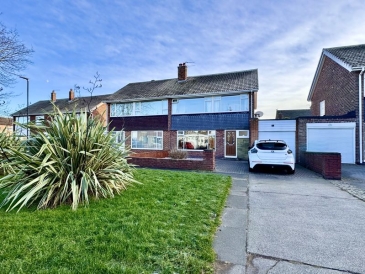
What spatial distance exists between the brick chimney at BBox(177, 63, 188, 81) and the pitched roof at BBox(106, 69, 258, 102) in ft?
1.16

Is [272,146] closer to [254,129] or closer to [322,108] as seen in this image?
[254,129]

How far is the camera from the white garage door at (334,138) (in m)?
12.7

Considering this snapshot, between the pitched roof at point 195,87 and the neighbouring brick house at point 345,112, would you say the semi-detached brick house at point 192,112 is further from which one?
the neighbouring brick house at point 345,112

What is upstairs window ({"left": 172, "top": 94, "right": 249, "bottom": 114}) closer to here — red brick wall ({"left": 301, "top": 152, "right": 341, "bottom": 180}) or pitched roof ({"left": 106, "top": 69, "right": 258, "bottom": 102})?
pitched roof ({"left": 106, "top": 69, "right": 258, "bottom": 102})

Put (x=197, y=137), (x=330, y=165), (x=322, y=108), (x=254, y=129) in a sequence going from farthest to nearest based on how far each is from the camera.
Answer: (x=322, y=108) < (x=197, y=137) < (x=254, y=129) < (x=330, y=165)

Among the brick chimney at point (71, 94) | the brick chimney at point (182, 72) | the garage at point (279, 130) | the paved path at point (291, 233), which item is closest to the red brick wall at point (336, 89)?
the garage at point (279, 130)

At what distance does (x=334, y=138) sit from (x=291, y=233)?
12399mm

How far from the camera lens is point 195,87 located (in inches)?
691

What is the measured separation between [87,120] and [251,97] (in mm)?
12626

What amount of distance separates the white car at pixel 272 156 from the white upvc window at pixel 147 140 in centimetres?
1029

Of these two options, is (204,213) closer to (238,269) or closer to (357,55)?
(238,269)

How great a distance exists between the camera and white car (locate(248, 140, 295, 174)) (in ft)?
28.7

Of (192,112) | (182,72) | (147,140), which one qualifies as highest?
(182,72)

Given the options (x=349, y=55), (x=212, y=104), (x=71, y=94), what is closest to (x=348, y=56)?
(x=349, y=55)
